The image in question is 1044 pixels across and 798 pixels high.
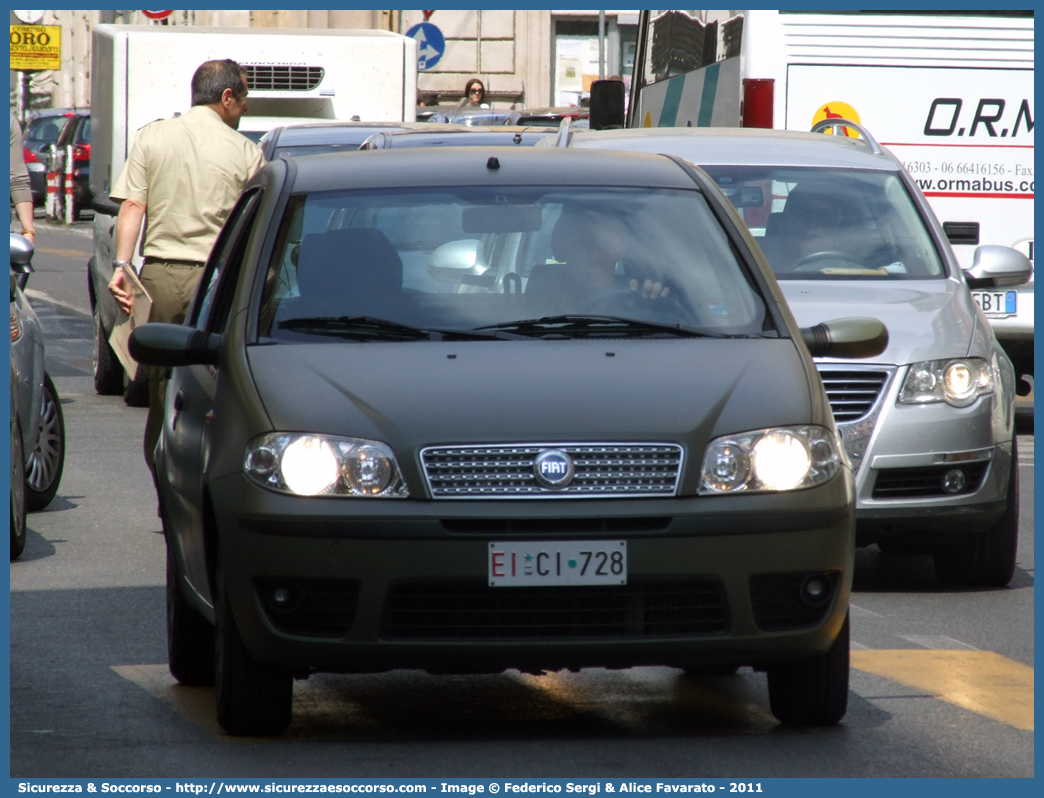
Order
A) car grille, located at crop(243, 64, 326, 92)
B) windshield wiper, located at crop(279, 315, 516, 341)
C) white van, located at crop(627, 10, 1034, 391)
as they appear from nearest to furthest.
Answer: windshield wiper, located at crop(279, 315, 516, 341) < white van, located at crop(627, 10, 1034, 391) < car grille, located at crop(243, 64, 326, 92)

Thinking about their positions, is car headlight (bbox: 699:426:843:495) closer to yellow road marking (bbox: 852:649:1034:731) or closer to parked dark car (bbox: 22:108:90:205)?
yellow road marking (bbox: 852:649:1034:731)

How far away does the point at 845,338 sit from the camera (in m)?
6.07

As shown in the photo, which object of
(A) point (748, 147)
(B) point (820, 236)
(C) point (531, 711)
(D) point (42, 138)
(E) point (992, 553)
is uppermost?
(A) point (748, 147)

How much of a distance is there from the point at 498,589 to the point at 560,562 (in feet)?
0.54

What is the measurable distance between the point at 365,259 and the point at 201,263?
3236 millimetres

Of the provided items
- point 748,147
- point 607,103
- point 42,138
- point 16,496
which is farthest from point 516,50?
point 16,496

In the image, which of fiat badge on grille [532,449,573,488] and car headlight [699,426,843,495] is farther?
car headlight [699,426,843,495]

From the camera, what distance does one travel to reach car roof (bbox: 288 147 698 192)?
6.17 meters

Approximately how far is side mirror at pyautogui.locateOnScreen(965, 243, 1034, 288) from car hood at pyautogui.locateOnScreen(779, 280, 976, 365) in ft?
1.51

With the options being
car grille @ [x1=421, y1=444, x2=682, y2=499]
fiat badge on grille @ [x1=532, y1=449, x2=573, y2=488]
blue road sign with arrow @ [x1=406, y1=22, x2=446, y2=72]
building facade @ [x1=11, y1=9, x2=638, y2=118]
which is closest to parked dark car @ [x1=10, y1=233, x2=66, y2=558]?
car grille @ [x1=421, y1=444, x2=682, y2=499]

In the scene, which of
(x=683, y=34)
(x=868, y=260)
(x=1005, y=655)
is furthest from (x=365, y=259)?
(x=683, y=34)

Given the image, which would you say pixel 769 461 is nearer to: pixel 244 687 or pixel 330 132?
pixel 244 687

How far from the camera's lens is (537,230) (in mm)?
6012

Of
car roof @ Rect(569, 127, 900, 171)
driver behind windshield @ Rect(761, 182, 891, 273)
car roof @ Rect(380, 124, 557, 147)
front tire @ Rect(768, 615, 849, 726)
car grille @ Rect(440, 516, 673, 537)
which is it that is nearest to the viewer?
car grille @ Rect(440, 516, 673, 537)
